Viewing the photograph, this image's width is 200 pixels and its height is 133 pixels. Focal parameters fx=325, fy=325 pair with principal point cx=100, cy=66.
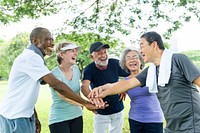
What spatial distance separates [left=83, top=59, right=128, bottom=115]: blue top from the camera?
4051mm

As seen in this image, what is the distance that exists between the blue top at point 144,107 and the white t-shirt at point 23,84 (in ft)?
4.05

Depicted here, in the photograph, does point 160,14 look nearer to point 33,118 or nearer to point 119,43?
point 119,43

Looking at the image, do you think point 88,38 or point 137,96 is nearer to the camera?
point 137,96

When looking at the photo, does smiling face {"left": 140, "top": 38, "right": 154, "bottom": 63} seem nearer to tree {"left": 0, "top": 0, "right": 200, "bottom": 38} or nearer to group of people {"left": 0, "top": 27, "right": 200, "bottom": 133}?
group of people {"left": 0, "top": 27, "right": 200, "bottom": 133}

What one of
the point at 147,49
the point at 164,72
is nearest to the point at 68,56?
the point at 147,49

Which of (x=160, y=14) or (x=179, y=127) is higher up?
(x=160, y=14)

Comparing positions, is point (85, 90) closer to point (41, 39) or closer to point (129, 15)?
point (41, 39)

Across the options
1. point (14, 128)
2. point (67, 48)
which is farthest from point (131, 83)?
point (14, 128)

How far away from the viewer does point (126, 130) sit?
311 inches

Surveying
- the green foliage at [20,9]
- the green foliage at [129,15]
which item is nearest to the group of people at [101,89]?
the green foliage at [20,9]

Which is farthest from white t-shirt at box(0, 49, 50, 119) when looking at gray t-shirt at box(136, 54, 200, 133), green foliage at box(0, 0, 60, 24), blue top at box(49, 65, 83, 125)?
green foliage at box(0, 0, 60, 24)

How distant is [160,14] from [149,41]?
5.62 meters

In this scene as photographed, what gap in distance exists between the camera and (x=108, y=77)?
4109 mm

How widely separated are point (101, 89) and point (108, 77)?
641mm
